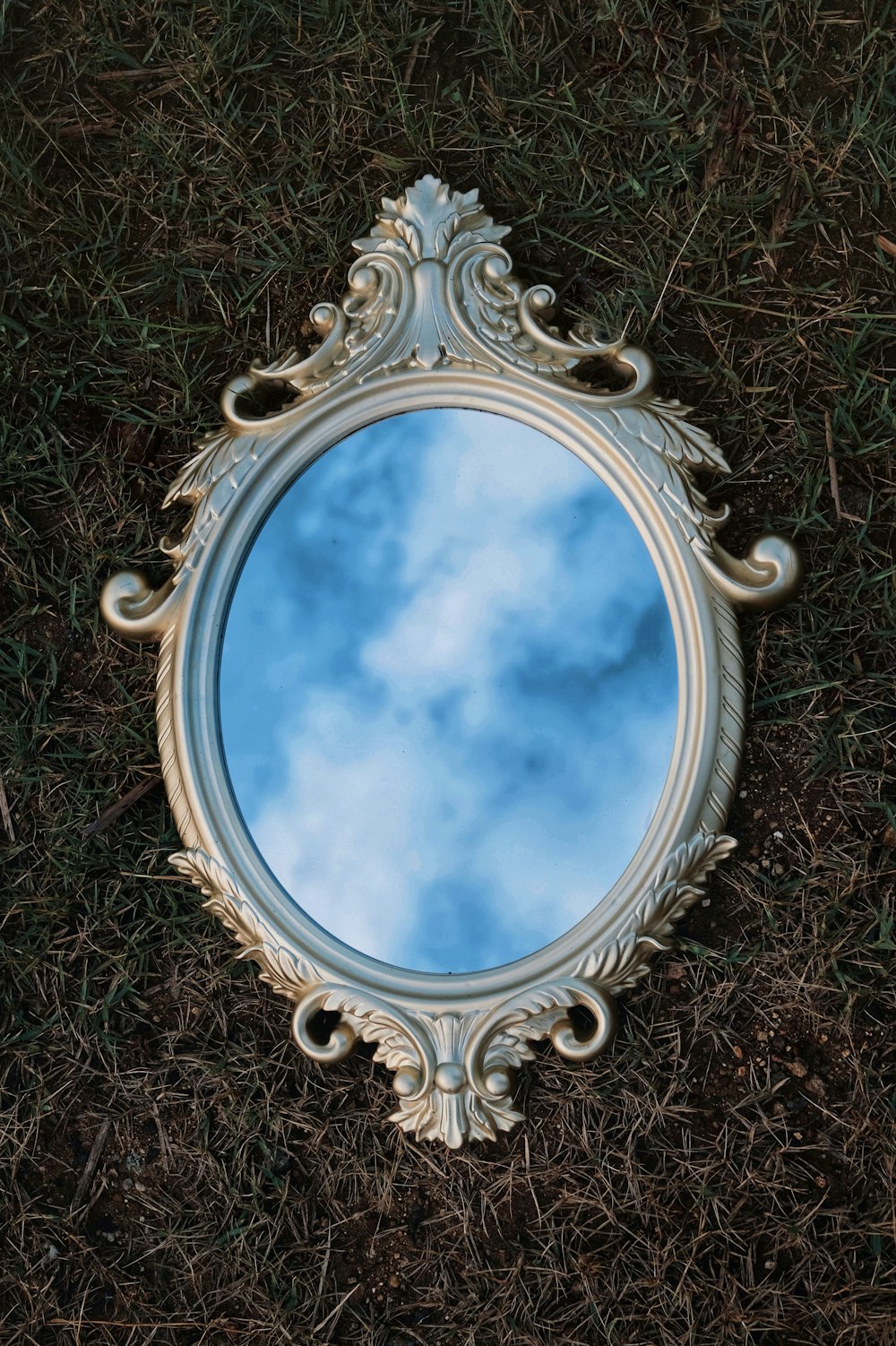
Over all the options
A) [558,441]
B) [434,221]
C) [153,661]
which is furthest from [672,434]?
[153,661]

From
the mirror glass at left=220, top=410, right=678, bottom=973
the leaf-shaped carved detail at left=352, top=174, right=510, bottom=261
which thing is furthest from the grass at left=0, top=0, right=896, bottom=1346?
the mirror glass at left=220, top=410, right=678, bottom=973

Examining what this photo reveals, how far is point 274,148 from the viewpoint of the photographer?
4.10 feet

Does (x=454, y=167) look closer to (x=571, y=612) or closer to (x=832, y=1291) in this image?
(x=571, y=612)

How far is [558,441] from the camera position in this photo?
1132 mm

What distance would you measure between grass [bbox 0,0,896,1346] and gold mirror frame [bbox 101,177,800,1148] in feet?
0.26

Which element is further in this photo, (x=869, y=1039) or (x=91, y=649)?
(x=91, y=649)

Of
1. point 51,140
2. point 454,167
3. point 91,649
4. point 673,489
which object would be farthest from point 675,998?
point 51,140

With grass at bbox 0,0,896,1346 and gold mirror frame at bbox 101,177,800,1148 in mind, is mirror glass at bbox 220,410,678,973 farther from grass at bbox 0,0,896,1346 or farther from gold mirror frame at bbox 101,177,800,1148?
grass at bbox 0,0,896,1346

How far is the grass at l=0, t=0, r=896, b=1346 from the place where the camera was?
3.75 feet

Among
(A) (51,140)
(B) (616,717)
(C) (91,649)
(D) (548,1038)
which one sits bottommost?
(D) (548,1038)

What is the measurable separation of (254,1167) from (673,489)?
93 cm

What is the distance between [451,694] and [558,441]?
31cm

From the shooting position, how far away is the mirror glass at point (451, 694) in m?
1.10

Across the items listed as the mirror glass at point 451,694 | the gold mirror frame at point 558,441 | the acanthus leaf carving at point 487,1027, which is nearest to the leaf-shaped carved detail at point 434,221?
the gold mirror frame at point 558,441
